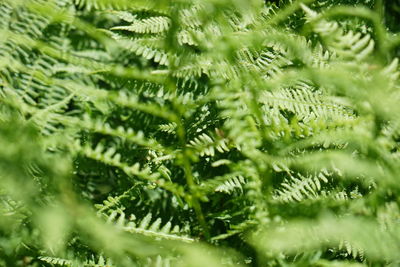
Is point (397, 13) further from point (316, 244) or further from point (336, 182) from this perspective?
point (316, 244)

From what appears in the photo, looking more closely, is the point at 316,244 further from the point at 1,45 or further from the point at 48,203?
the point at 1,45

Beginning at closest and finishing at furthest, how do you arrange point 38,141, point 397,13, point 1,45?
point 38,141, point 1,45, point 397,13

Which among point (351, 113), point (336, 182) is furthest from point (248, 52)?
point (336, 182)

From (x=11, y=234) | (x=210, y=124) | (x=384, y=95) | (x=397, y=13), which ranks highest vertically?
(x=397, y=13)

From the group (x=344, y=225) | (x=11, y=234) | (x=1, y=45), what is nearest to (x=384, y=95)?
(x=344, y=225)

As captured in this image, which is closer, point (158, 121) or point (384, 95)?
point (384, 95)

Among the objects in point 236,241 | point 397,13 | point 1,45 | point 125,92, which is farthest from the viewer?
point 397,13

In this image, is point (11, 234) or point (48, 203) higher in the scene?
point (48, 203)
